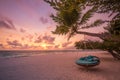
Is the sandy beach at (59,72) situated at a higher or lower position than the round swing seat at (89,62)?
lower

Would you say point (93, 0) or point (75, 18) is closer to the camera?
point (93, 0)

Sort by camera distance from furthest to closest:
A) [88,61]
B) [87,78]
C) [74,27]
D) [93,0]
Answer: [88,61] < [87,78] < [74,27] < [93,0]

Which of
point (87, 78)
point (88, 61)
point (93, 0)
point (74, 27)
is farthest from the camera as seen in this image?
point (88, 61)

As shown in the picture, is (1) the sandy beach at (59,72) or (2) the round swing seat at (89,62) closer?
(1) the sandy beach at (59,72)

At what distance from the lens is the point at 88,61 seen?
64.8ft

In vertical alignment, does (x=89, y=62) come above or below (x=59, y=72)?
above

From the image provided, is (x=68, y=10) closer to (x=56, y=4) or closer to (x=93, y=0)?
(x=56, y=4)

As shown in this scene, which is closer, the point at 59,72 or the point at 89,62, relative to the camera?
the point at 59,72

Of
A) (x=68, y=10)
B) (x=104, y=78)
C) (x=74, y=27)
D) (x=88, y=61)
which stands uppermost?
(x=68, y=10)

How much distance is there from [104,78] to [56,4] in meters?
9.21

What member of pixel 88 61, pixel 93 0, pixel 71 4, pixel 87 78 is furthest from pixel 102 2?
pixel 88 61

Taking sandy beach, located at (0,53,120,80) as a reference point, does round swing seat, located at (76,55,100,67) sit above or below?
above

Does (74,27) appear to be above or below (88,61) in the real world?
above

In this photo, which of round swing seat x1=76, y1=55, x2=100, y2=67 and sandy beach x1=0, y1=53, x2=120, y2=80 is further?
round swing seat x1=76, y1=55, x2=100, y2=67
